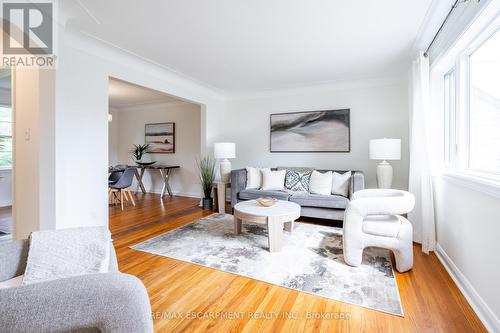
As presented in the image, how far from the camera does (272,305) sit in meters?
1.68

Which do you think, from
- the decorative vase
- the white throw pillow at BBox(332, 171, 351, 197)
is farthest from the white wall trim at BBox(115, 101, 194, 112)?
the white throw pillow at BBox(332, 171, 351, 197)

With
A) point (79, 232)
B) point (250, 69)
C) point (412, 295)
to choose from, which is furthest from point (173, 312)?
point (250, 69)

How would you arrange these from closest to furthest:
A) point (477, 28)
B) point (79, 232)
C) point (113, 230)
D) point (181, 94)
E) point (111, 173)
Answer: point (79, 232) → point (477, 28) → point (113, 230) → point (181, 94) → point (111, 173)

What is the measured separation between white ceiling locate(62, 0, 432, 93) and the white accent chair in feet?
5.55

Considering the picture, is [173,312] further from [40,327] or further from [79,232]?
[40,327]

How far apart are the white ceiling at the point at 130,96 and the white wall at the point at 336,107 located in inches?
60.3

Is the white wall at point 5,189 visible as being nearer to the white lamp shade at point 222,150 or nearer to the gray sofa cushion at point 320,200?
the white lamp shade at point 222,150

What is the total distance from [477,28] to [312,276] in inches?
89.8

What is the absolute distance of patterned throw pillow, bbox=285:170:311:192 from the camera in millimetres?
3939

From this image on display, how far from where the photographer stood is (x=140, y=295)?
720 millimetres

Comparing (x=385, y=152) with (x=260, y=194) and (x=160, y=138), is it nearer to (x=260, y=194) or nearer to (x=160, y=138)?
(x=260, y=194)

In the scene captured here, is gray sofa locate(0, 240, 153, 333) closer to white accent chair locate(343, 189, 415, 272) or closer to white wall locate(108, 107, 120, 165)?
white accent chair locate(343, 189, 415, 272)

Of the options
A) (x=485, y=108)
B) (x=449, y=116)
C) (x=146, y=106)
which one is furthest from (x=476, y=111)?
(x=146, y=106)

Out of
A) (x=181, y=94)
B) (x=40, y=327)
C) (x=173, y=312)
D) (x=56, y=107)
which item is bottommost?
(x=173, y=312)
